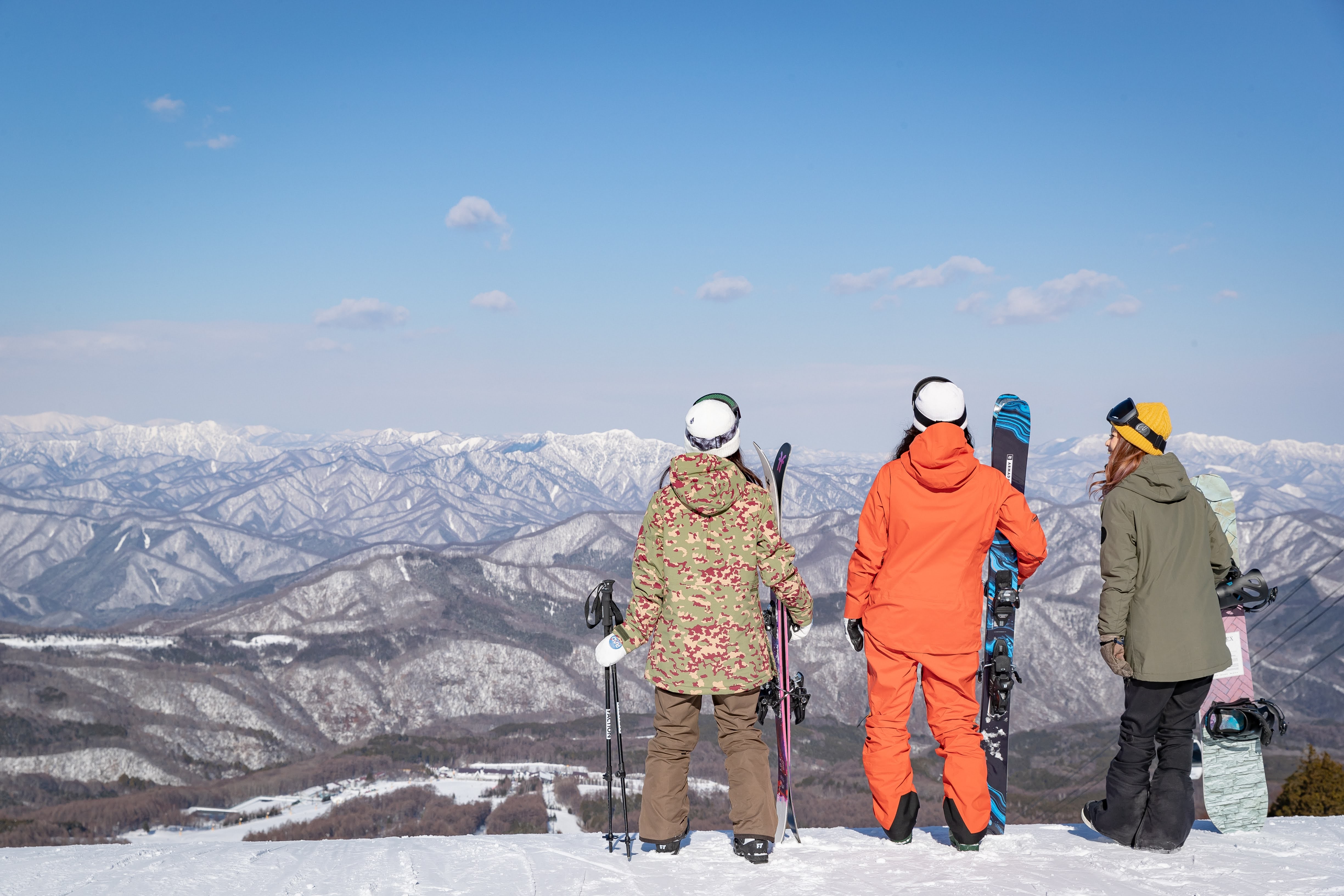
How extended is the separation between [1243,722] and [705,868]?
4910 mm

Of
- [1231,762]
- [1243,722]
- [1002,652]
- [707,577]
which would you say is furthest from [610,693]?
[1243,722]

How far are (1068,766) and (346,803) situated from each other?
11926 cm

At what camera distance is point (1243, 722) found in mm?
7652

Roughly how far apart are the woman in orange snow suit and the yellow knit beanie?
44.2 inches

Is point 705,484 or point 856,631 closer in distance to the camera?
point 705,484

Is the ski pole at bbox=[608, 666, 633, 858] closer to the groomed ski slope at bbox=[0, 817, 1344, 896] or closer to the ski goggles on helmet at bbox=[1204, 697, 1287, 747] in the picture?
the groomed ski slope at bbox=[0, 817, 1344, 896]

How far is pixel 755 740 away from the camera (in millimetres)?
7043

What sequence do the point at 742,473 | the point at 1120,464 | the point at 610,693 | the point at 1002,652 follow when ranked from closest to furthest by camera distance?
the point at 742,473 → the point at 1120,464 → the point at 610,693 → the point at 1002,652

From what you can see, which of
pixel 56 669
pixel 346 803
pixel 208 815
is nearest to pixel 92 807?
pixel 208 815

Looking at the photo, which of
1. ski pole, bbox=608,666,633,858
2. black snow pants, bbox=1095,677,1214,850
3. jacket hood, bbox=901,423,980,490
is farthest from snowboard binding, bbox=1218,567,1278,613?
ski pole, bbox=608,666,633,858

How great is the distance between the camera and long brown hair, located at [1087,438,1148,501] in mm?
7184

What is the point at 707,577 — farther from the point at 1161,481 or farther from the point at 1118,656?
the point at 1161,481

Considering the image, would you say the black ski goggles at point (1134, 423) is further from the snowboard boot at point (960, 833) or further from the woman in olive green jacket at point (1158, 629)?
the snowboard boot at point (960, 833)

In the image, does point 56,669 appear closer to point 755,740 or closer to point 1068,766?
point 1068,766
